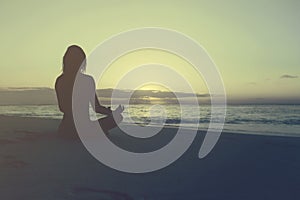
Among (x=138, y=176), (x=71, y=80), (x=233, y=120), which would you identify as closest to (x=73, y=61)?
(x=71, y=80)

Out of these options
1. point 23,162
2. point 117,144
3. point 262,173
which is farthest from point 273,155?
point 23,162

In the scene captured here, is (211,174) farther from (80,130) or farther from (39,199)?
(80,130)

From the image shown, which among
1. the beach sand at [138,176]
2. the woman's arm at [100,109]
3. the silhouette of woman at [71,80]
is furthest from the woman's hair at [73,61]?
the beach sand at [138,176]

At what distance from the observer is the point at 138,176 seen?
5.14 m

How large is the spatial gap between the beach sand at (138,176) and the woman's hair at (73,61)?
1.50 m

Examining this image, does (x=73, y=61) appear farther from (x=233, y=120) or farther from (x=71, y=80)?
(x=233, y=120)

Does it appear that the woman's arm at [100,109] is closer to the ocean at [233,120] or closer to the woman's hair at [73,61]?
the woman's hair at [73,61]

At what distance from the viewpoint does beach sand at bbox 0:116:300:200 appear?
4215 millimetres

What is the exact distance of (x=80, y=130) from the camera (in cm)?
752

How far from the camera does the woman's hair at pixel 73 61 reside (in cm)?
721

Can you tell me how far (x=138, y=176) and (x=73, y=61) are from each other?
3097mm

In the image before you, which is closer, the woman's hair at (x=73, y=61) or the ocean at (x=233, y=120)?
the woman's hair at (x=73, y=61)

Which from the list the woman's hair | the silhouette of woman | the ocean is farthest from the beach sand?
the ocean

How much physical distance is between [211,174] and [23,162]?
2.92 metres
